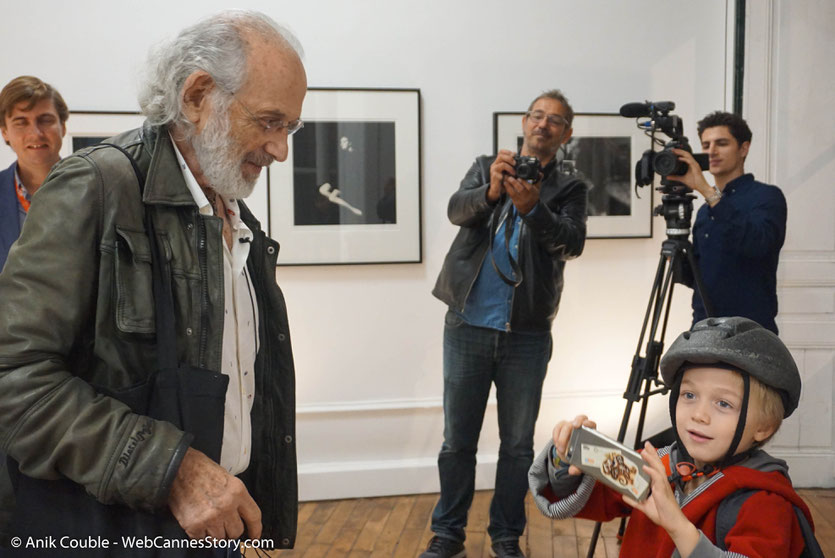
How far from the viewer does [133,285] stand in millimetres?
1258

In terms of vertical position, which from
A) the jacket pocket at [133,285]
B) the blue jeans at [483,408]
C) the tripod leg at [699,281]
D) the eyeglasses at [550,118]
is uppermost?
the eyeglasses at [550,118]

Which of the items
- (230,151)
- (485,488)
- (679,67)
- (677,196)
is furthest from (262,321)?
(679,67)

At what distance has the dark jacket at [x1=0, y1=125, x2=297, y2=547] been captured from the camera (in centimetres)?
117

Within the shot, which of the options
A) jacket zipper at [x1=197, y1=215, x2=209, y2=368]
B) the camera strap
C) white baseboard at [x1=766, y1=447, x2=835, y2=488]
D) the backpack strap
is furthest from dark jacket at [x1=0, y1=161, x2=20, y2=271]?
white baseboard at [x1=766, y1=447, x2=835, y2=488]

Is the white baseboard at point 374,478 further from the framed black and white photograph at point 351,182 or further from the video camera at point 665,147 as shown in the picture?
the video camera at point 665,147

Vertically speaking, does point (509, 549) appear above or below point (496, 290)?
below

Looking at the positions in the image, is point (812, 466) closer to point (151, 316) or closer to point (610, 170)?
point (610, 170)

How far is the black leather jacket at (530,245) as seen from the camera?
2.95 m

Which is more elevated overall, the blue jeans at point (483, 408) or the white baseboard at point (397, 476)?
the blue jeans at point (483, 408)

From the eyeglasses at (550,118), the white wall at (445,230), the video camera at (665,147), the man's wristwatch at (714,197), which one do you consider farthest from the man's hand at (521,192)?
the white wall at (445,230)

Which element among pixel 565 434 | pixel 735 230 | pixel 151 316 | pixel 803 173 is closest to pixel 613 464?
pixel 565 434

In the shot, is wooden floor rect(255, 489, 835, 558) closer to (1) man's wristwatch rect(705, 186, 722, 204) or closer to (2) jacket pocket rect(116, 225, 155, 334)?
(1) man's wristwatch rect(705, 186, 722, 204)

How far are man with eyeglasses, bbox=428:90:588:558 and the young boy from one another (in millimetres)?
1280

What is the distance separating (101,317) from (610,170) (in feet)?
10.6
